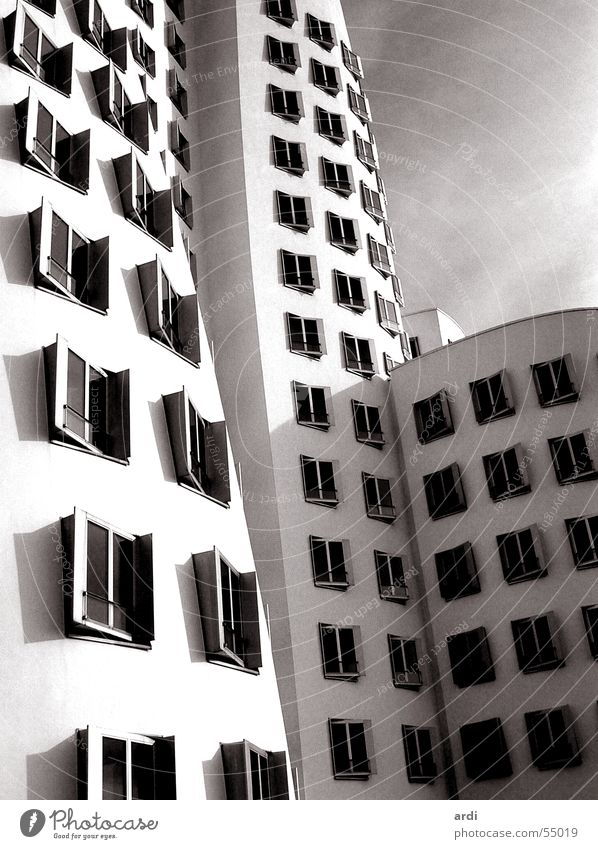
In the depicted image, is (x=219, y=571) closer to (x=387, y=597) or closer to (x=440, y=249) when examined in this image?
(x=387, y=597)

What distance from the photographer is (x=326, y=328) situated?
27344 mm

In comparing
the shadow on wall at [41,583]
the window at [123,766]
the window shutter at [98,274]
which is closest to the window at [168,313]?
the window shutter at [98,274]

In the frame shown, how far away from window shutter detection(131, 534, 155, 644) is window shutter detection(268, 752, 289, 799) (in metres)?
3.80

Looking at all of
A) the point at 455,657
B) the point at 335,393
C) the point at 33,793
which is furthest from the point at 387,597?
the point at 33,793

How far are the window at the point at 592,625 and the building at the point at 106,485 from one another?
11.5 m

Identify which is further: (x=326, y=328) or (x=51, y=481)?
(x=326, y=328)

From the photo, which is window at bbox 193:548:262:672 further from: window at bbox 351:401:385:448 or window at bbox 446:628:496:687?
window at bbox 351:401:385:448

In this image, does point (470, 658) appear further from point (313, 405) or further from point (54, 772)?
point (54, 772)

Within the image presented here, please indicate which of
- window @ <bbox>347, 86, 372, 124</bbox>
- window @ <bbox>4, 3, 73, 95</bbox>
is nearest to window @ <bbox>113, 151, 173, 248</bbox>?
window @ <bbox>4, 3, 73, 95</bbox>

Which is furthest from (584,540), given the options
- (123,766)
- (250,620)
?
(123,766)

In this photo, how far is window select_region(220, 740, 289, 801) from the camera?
11.8 meters

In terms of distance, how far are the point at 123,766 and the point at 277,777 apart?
4.38 metres
